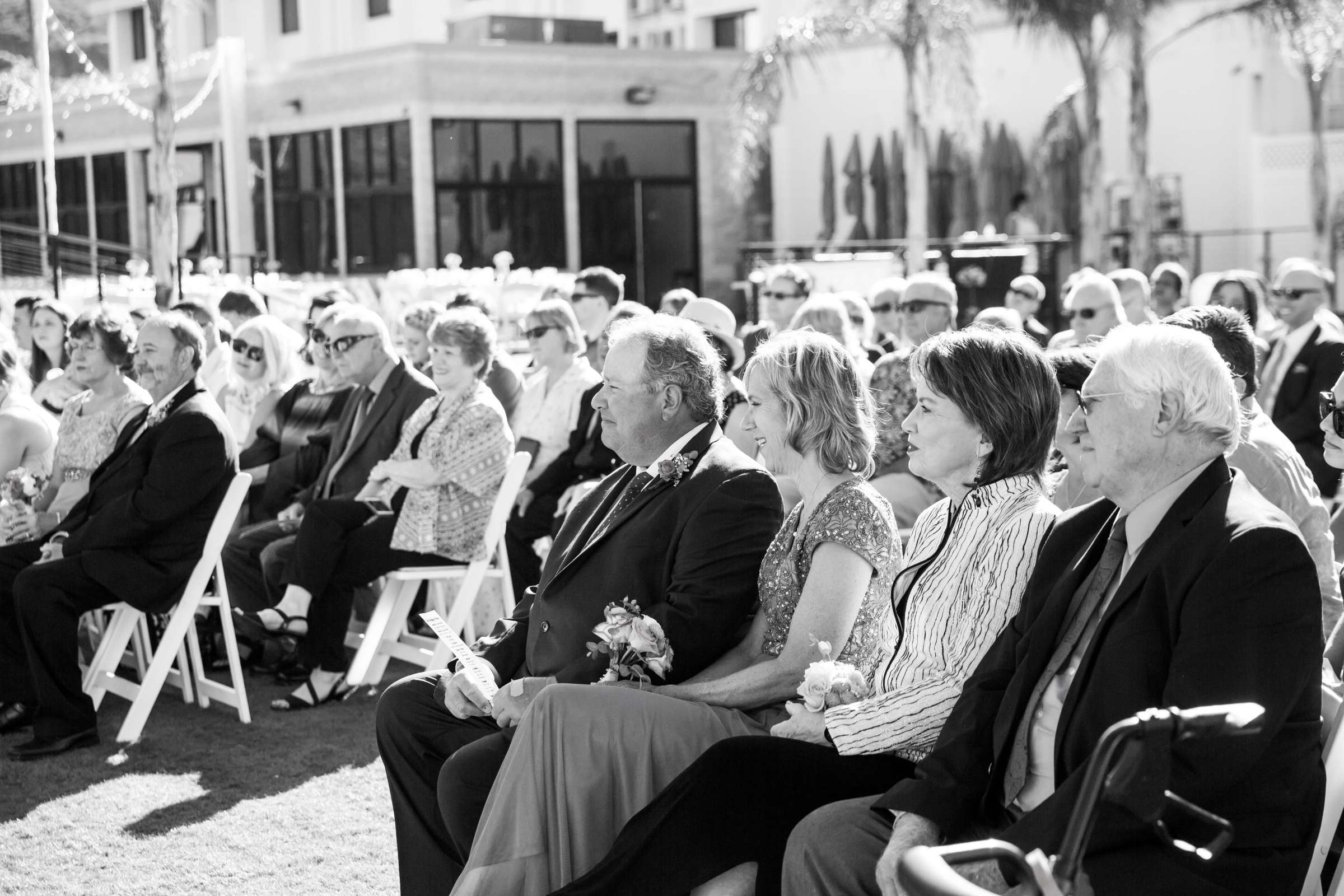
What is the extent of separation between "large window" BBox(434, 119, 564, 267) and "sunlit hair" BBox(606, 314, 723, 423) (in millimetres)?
20709

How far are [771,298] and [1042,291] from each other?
2.94 metres

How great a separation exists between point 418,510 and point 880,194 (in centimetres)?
2158

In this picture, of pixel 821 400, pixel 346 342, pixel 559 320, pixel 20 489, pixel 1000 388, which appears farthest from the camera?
pixel 559 320

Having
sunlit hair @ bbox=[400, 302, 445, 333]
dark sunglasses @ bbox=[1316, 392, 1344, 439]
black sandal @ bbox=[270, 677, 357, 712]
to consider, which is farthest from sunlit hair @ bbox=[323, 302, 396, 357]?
dark sunglasses @ bbox=[1316, 392, 1344, 439]

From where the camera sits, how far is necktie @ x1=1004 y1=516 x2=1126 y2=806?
9.97 feet

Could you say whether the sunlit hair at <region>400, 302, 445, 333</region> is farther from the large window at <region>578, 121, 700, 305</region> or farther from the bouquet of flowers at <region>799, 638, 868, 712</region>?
the large window at <region>578, 121, 700, 305</region>

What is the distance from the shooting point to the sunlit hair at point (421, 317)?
8.36 meters

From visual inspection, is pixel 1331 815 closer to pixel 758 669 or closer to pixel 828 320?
pixel 758 669

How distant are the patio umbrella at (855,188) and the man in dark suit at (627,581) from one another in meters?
23.1

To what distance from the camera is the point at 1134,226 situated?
21203 millimetres

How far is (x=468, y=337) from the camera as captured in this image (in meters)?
6.62

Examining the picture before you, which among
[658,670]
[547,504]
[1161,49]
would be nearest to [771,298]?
[547,504]

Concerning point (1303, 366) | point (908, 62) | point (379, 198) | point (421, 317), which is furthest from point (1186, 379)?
point (379, 198)

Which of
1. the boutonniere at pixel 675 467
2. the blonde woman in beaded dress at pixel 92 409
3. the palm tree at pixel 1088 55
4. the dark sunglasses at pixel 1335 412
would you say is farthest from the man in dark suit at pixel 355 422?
the palm tree at pixel 1088 55
